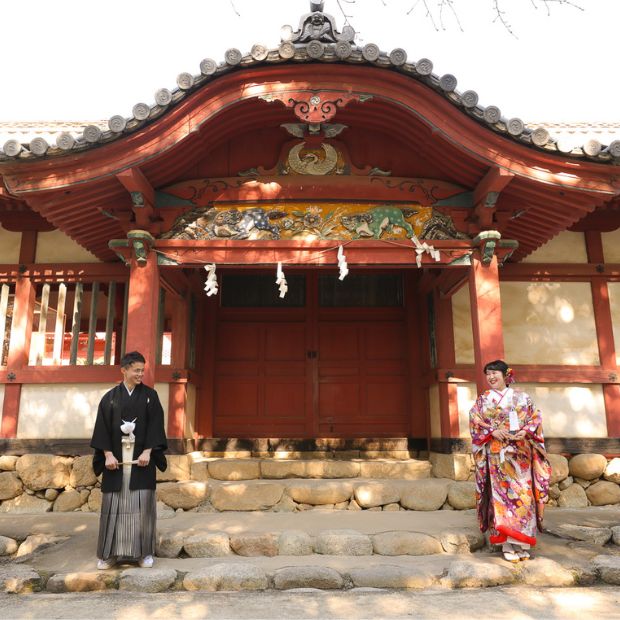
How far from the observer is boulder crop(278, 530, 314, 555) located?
4.79m

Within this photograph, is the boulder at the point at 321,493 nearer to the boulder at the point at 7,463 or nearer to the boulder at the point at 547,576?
the boulder at the point at 547,576

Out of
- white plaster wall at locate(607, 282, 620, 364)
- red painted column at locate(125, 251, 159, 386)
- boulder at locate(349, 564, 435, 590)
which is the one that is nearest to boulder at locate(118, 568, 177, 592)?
boulder at locate(349, 564, 435, 590)

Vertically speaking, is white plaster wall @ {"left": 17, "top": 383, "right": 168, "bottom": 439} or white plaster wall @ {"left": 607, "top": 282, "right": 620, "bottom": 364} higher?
white plaster wall @ {"left": 607, "top": 282, "right": 620, "bottom": 364}

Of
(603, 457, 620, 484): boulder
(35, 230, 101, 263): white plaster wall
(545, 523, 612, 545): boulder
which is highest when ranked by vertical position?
(35, 230, 101, 263): white plaster wall

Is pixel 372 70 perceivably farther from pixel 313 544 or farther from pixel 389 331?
pixel 313 544

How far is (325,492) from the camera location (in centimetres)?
612

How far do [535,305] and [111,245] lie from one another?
5343mm

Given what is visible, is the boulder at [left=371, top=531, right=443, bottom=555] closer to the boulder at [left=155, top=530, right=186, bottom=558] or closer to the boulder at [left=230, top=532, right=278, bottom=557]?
the boulder at [left=230, top=532, right=278, bottom=557]

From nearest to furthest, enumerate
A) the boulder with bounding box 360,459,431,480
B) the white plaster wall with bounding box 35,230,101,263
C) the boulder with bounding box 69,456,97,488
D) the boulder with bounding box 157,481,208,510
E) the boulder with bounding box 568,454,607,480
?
the boulder with bounding box 157,481,208,510, the boulder with bounding box 69,456,97,488, the boulder with bounding box 568,454,607,480, the boulder with bounding box 360,459,431,480, the white plaster wall with bounding box 35,230,101,263

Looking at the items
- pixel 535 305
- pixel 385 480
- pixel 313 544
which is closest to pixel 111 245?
pixel 313 544

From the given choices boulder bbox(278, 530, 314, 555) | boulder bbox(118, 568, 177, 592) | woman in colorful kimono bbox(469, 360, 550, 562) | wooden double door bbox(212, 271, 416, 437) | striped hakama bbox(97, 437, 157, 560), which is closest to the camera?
boulder bbox(118, 568, 177, 592)

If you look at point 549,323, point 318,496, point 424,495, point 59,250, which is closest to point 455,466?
point 424,495

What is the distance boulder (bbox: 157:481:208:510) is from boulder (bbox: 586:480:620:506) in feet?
15.1

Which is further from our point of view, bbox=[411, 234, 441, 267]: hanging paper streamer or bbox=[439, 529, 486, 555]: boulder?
bbox=[411, 234, 441, 267]: hanging paper streamer
